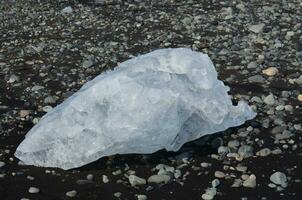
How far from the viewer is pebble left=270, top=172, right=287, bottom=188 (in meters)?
6.71

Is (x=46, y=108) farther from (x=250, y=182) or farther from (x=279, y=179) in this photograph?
(x=279, y=179)

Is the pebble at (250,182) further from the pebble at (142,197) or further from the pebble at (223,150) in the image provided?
the pebble at (142,197)

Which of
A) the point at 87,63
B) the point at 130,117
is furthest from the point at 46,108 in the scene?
the point at 130,117

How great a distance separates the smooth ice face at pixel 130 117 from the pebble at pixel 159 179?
52 cm

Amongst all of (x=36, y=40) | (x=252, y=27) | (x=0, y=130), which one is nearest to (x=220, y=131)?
(x=0, y=130)

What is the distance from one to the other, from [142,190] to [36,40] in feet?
24.1

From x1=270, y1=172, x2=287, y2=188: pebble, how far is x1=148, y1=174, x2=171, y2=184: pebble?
1.24 meters

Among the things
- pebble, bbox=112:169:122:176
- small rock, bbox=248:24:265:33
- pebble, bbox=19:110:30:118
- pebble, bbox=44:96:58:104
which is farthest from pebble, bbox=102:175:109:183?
small rock, bbox=248:24:265:33

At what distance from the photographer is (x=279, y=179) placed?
675cm

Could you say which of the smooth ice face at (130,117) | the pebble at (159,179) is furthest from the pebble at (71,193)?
the pebble at (159,179)

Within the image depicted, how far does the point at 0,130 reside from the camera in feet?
27.7

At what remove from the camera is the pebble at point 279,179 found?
6.71 meters

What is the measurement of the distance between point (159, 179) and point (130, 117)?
890 mm

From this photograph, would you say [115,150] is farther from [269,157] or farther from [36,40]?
[36,40]
